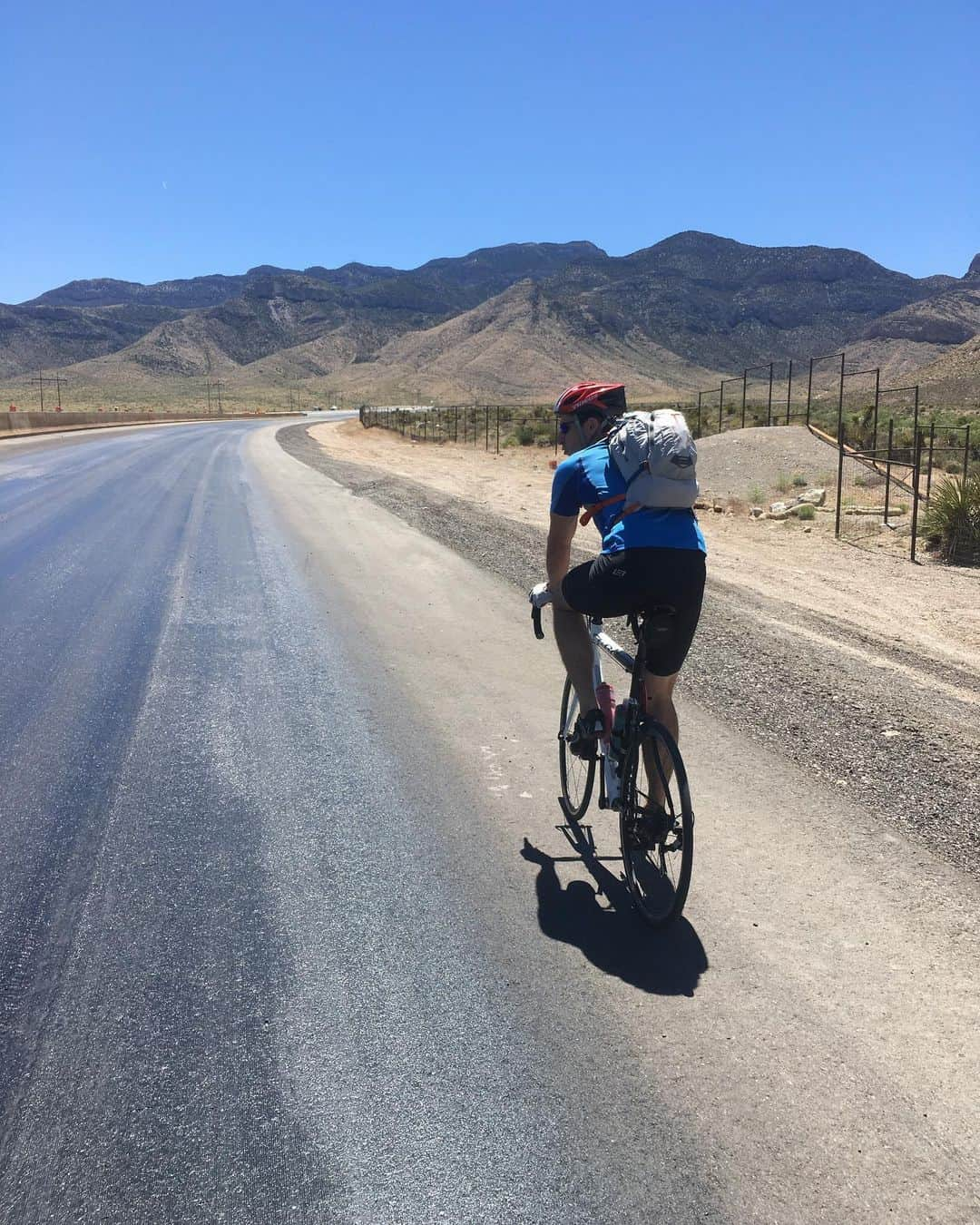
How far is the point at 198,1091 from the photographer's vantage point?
113 inches

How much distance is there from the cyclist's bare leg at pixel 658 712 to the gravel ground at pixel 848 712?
57.2 inches

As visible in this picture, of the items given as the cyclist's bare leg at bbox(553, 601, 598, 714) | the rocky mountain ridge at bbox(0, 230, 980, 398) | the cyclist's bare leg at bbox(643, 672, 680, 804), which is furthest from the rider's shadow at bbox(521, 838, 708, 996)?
the rocky mountain ridge at bbox(0, 230, 980, 398)

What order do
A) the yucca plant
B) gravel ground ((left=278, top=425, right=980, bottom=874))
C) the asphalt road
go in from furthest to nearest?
the yucca plant, gravel ground ((left=278, top=425, right=980, bottom=874)), the asphalt road

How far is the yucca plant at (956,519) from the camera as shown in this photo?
14938 mm

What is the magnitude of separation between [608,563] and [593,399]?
0.80 meters

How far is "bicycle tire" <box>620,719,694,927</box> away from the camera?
12.0 ft

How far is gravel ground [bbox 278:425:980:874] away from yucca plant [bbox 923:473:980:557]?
5.41m

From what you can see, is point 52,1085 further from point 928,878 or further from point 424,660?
point 424,660

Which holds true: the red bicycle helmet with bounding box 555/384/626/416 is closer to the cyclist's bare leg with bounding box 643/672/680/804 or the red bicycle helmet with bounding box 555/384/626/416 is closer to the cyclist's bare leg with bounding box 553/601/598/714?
the cyclist's bare leg with bounding box 553/601/598/714

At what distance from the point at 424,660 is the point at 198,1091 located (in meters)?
4.98

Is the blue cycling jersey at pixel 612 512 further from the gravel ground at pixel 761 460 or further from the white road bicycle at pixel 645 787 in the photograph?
the gravel ground at pixel 761 460

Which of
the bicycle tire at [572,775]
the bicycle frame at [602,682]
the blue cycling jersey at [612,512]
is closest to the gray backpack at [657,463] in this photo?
the blue cycling jersey at [612,512]

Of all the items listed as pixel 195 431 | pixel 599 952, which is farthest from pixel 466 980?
pixel 195 431

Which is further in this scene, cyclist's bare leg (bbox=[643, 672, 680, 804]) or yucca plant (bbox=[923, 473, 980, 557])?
yucca plant (bbox=[923, 473, 980, 557])
